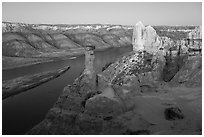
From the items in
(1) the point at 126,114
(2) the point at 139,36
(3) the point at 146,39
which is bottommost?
(1) the point at 126,114

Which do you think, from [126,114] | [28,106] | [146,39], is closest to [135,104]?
[126,114]

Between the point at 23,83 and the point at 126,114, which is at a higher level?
the point at 126,114

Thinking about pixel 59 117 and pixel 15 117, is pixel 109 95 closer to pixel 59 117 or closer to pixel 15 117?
pixel 59 117

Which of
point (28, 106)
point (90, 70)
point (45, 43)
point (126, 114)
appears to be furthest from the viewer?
point (45, 43)

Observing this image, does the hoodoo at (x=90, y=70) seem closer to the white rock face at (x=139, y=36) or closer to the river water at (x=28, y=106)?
the river water at (x=28, y=106)

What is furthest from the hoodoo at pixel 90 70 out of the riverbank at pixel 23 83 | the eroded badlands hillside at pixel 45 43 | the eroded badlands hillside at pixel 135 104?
the eroded badlands hillside at pixel 45 43

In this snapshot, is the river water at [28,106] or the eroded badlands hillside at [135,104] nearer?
the eroded badlands hillside at [135,104]

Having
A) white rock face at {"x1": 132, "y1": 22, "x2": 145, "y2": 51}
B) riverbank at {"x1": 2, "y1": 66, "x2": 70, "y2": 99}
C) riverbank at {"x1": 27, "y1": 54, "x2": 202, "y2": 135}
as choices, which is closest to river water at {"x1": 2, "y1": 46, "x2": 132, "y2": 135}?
riverbank at {"x1": 2, "y1": 66, "x2": 70, "y2": 99}

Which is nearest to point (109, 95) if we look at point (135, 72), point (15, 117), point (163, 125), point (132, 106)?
point (132, 106)

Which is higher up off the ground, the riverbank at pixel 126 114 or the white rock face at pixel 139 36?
the white rock face at pixel 139 36

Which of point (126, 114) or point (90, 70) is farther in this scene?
point (90, 70)

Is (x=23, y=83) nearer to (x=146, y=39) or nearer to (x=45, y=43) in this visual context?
(x=146, y=39)

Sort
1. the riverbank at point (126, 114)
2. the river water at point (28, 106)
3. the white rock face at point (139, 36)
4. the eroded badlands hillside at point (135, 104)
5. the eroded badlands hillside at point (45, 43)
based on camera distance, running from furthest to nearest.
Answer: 1. the eroded badlands hillside at point (45, 43)
2. the white rock face at point (139, 36)
3. the river water at point (28, 106)
4. the eroded badlands hillside at point (135, 104)
5. the riverbank at point (126, 114)
